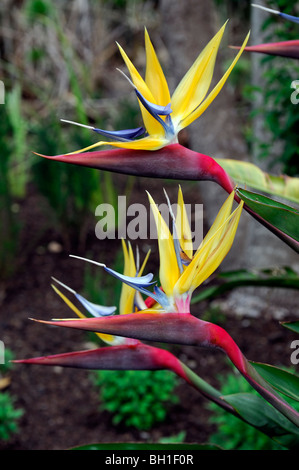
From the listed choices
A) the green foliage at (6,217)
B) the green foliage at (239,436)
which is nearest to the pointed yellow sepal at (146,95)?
the green foliage at (239,436)

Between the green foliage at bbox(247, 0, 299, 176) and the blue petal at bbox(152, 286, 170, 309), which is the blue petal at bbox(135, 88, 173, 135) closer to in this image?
the blue petal at bbox(152, 286, 170, 309)

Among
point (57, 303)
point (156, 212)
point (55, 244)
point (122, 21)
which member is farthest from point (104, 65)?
point (156, 212)

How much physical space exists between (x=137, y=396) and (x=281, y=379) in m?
0.87

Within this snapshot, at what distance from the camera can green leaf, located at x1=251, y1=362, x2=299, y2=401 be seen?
2.85 ft

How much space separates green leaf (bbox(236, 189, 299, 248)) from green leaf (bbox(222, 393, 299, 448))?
0.29m

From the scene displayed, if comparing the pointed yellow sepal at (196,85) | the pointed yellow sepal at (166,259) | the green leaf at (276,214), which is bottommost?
the pointed yellow sepal at (166,259)

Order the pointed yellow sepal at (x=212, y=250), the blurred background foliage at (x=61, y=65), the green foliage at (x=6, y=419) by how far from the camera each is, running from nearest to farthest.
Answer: the pointed yellow sepal at (x=212, y=250) < the green foliage at (x=6, y=419) < the blurred background foliage at (x=61, y=65)

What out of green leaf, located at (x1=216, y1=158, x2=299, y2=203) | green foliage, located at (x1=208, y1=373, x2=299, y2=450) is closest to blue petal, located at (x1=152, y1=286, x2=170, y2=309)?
green leaf, located at (x1=216, y1=158, x2=299, y2=203)

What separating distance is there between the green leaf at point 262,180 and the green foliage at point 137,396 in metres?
0.76

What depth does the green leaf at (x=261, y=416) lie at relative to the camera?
0.85 metres

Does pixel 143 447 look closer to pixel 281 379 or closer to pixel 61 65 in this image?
pixel 281 379

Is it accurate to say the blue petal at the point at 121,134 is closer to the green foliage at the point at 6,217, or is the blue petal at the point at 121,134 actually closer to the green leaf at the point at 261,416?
the green leaf at the point at 261,416

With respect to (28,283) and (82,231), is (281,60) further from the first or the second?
(28,283)

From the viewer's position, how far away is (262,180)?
1249 mm
